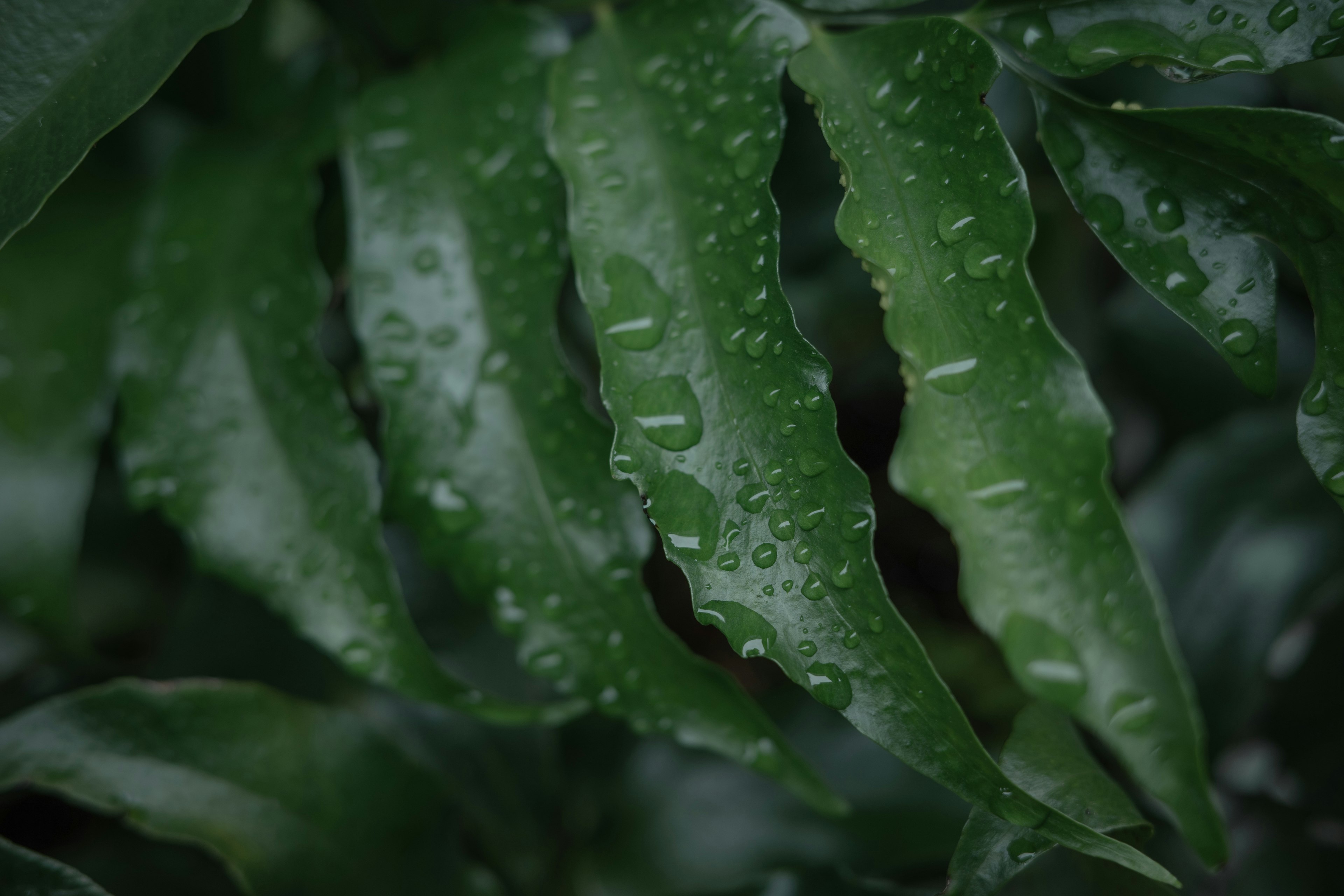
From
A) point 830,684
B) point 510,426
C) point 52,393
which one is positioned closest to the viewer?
point 830,684

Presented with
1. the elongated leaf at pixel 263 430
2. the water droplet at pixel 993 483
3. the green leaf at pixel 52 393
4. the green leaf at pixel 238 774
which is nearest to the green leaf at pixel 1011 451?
the water droplet at pixel 993 483

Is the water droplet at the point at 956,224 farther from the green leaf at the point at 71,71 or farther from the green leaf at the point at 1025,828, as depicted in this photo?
the green leaf at the point at 71,71

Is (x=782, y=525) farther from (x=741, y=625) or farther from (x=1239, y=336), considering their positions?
(x=1239, y=336)

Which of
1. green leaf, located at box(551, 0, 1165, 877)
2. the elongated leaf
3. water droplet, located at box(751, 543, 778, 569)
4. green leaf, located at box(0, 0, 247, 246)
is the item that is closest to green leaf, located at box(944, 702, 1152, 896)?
green leaf, located at box(551, 0, 1165, 877)

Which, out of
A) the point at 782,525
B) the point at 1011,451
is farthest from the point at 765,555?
the point at 1011,451

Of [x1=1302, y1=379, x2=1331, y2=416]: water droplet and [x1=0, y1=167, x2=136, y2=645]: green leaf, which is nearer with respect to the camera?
[x1=1302, y1=379, x2=1331, y2=416]: water droplet

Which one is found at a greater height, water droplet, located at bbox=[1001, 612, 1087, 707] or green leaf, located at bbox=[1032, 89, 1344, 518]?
green leaf, located at bbox=[1032, 89, 1344, 518]

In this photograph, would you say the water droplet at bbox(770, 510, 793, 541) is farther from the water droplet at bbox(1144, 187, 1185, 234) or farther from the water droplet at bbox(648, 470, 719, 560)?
the water droplet at bbox(1144, 187, 1185, 234)
